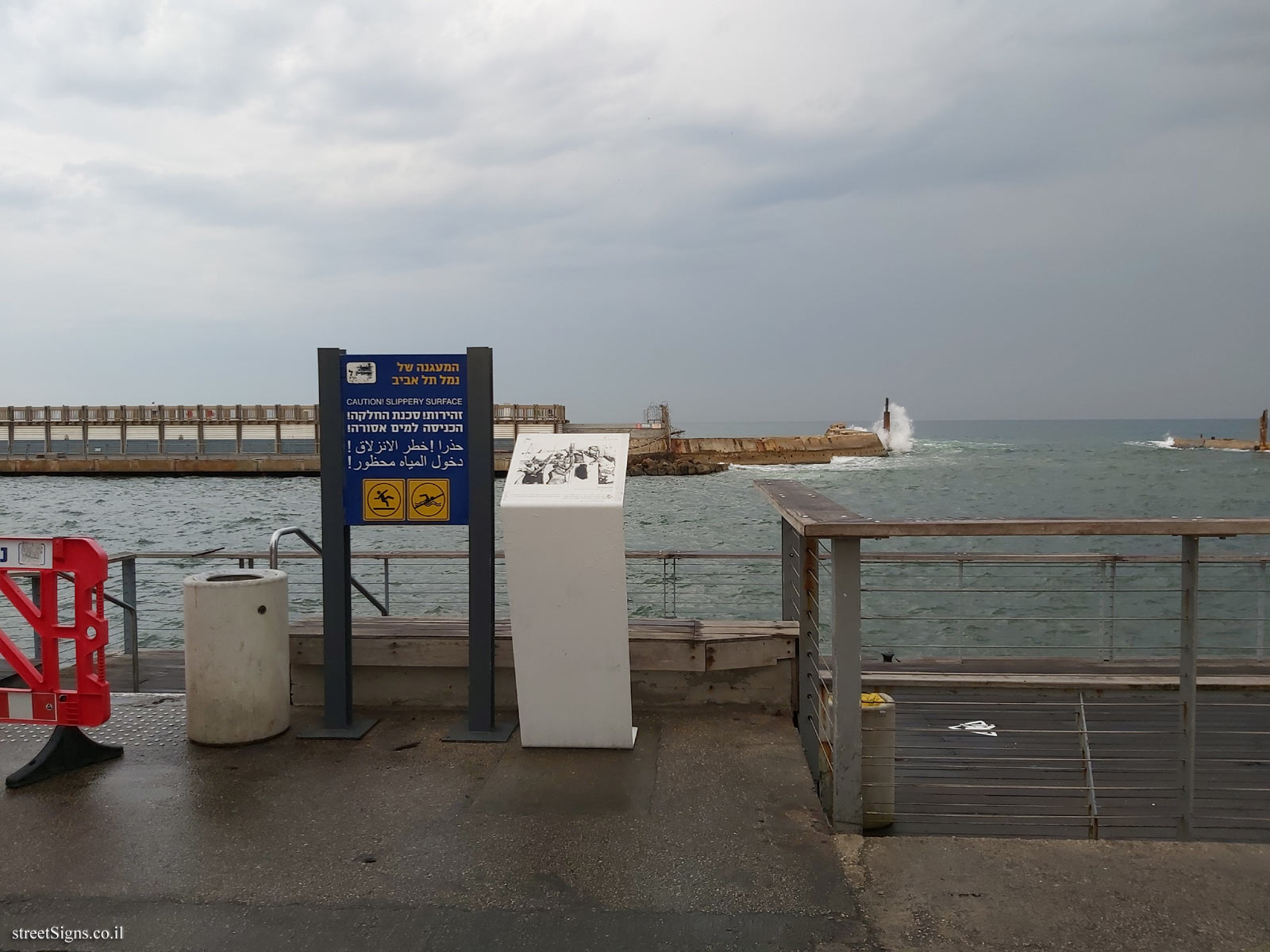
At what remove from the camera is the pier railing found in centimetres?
413

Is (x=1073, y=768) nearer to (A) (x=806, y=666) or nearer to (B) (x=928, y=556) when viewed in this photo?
(A) (x=806, y=666)

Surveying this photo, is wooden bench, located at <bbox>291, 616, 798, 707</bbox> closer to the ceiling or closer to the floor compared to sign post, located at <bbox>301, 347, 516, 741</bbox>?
closer to the floor

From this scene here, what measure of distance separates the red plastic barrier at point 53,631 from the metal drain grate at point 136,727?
1.38 feet

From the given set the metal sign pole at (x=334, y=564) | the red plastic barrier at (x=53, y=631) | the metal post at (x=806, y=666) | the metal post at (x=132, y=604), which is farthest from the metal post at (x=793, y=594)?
the metal post at (x=132, y=604)

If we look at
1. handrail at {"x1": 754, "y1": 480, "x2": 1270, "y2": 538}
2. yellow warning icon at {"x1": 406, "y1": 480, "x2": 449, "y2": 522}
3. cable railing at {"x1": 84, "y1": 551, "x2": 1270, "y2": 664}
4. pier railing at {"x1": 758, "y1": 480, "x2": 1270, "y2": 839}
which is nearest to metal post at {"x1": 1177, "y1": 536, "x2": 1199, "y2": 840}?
pier railing at {"x1": 758, "y1": 480, "x2": 1270, "y2": 839}

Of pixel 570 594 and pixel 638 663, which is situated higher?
pixel 570 594

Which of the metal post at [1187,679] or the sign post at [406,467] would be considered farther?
the sign post at [406,467]

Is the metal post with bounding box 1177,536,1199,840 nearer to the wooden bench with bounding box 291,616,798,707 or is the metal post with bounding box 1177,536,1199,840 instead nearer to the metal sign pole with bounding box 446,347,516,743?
the wooden bench with bounding box 291,616,798,707

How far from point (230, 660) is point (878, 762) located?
3665 millimetres

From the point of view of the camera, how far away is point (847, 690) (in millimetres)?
4242

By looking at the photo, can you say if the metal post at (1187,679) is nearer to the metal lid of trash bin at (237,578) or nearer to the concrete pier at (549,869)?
the concrete pier at (549,869)

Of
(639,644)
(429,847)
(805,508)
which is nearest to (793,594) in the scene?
(639,644)

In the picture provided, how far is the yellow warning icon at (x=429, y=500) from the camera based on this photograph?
5645 mm

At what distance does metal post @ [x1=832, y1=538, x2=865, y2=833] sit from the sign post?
2.15 metres
